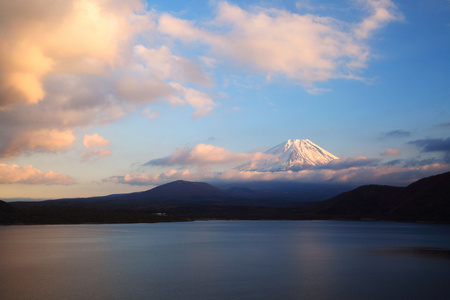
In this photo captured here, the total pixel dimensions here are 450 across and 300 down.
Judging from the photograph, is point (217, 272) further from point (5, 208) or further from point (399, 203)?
point (399, 203)

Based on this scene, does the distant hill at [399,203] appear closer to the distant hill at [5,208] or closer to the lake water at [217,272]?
the lake water at [217,272]

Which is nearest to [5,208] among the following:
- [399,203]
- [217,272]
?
[217,272]

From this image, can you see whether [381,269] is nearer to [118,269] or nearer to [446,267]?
[446,267]

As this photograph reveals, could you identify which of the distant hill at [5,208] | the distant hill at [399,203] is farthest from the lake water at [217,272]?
the distant hill at [399,203]

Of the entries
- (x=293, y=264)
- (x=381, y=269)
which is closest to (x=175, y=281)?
(x=293, y=264)

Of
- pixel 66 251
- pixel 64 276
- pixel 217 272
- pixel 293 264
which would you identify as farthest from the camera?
pixel 66 251

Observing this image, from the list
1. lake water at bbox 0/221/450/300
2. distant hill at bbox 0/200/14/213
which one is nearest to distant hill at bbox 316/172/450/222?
lake water at bbox 0/221/450/300

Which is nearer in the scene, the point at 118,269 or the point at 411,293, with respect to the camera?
the point at 411,293

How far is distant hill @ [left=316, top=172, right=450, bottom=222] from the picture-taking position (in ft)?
353

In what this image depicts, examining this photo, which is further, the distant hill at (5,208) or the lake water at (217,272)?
the distant hill at (5,208)

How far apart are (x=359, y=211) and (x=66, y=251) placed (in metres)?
117

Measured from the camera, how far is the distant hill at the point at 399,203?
107625 millimetres

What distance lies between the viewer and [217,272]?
28.8 metres

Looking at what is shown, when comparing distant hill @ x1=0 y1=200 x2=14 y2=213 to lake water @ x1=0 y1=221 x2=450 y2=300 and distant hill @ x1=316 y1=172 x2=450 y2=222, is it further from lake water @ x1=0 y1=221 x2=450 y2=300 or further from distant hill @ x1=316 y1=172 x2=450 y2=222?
distant hill @ x1=316 y1=172 x2=450 y2=222
